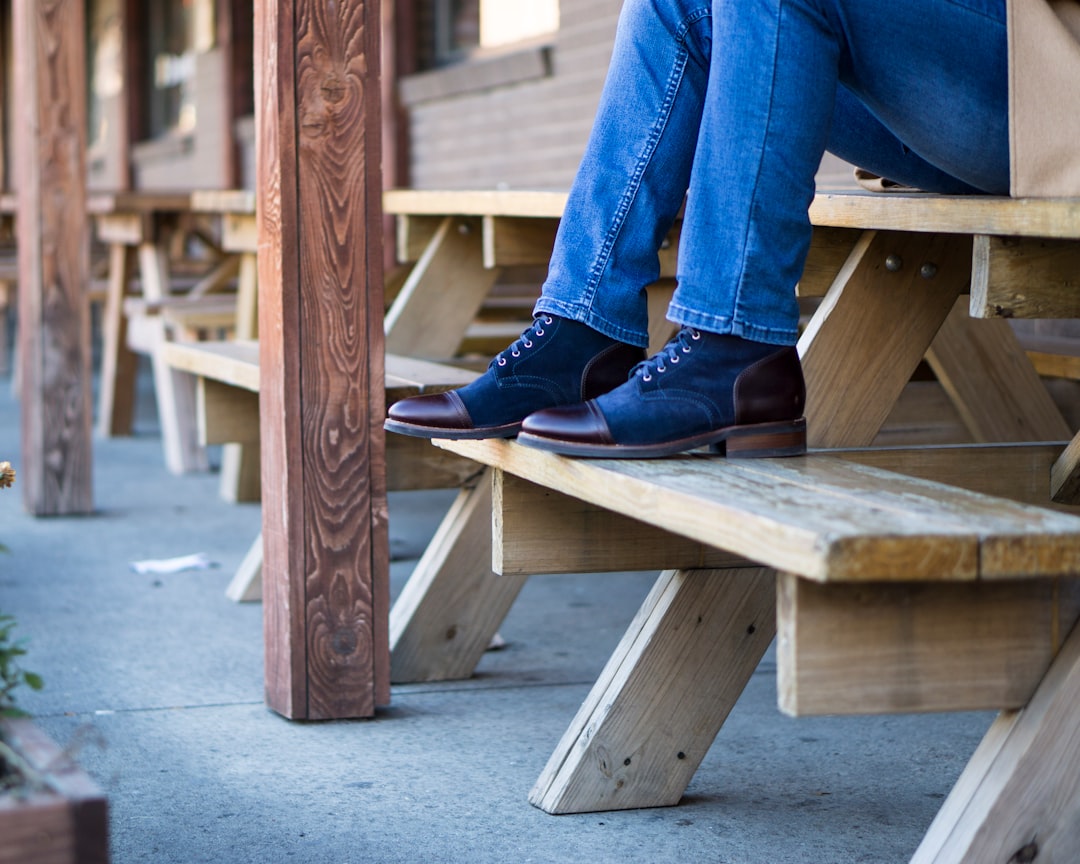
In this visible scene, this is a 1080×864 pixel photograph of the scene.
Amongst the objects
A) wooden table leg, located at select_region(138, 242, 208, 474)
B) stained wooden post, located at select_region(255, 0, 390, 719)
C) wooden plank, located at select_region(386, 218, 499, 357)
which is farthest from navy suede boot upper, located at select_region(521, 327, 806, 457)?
wooden table leg, located at select_region(138, 242, 208, 474)

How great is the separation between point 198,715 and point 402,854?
749 mm

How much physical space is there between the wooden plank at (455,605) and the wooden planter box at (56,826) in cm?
168

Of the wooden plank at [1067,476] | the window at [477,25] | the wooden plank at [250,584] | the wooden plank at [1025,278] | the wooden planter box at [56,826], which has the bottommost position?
the wooden plank at [250,584]

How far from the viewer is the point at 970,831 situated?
1353 millimetres

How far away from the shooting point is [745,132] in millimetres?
1546

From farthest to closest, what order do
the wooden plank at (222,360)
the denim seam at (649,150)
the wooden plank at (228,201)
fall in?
the wooden plank at (228,201) → the wooden plank at (222,360) → the denim seam at (649,150)

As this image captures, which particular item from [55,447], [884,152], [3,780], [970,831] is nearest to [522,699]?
[884,152]

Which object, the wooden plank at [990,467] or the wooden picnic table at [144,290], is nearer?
the wooden plank at [990,467]

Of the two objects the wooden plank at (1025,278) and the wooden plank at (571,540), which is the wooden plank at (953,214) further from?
the wooden plank at (571,540)

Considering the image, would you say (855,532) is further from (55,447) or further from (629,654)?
(55,447)

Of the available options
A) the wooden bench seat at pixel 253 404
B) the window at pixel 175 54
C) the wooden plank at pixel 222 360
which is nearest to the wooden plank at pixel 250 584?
the wooden bench seat at pixel 253 404

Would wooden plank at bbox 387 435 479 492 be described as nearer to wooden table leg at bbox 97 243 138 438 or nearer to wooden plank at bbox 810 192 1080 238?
wooden plank at bbox 810 192 1080 238

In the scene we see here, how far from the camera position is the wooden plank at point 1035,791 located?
1.35 m

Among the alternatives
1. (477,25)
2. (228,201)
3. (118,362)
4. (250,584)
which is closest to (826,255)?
(250,584)
